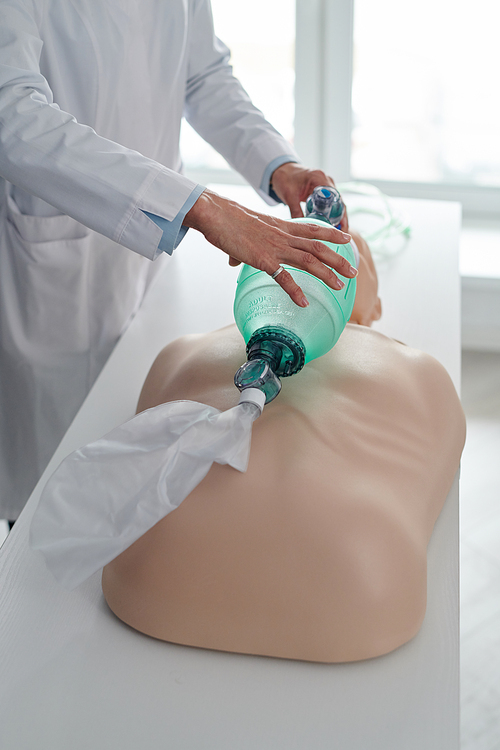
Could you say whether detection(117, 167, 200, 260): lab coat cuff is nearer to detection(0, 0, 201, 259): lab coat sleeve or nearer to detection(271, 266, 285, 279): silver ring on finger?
detection(0, 0, 201, 259): lab coat sleeve

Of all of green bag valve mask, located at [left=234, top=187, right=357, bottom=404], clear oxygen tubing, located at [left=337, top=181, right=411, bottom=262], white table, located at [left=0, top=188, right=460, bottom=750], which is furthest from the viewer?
clear oxygen tubing, located at [left=337, top=181, right=411, bottom=262]

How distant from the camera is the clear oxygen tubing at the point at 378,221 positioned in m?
1.41

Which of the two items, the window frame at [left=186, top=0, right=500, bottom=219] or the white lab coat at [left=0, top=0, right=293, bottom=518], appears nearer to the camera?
the white lab coat at [left=0, top=0, right=293, bottom=518]

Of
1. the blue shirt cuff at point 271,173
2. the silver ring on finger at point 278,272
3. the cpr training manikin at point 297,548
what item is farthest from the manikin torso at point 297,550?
the blue shirt cuff at point 271,173

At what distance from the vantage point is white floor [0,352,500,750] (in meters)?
1.22

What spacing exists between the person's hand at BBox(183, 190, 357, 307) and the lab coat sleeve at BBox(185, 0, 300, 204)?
1.45 feet

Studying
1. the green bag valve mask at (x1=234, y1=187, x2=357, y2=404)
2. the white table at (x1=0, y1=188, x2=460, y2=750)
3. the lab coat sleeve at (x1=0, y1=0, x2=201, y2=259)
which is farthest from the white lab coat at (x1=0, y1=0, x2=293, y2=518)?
the white table at (x1=0, y1=188, x2=460, y2=750)

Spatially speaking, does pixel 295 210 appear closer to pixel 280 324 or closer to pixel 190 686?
pixel 280 324

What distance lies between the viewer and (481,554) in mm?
1592

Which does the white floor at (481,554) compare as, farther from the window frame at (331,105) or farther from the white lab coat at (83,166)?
the white lab coat at (83,166)

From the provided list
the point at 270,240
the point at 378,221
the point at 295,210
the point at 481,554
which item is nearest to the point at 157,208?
the point at 270,240

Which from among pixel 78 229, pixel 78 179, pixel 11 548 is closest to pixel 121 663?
pixel 11 548

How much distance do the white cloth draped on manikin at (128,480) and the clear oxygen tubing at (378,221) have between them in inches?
32.4

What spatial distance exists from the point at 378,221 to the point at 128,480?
1053 millimetres
